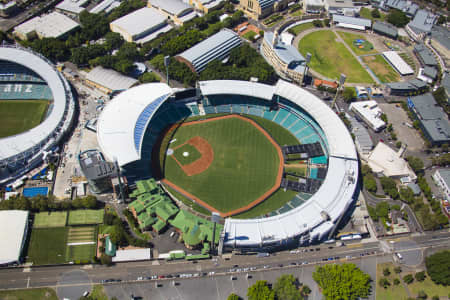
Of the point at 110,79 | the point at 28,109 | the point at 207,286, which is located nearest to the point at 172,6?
the point at 110,79

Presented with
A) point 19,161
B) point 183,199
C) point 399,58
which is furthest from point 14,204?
point 399,58

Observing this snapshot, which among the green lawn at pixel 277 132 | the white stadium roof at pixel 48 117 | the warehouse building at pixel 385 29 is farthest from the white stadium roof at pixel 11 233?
the warehouse building at pixel 385 29

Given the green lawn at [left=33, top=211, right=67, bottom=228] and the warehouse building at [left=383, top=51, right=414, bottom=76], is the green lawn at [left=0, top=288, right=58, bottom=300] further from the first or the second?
the warehouse building at [left=383, top=51, right=414, bottom=76]

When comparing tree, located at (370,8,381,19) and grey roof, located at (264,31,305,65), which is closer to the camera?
grey roof, located at (264,31,305,65)

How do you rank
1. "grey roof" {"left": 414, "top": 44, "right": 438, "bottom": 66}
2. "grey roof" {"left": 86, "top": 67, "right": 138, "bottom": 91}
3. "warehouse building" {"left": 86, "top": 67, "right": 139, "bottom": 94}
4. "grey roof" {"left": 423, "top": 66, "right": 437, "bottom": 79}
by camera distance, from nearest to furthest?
A: "warehouse building" {"left": 86, "top": 67, "right": 139, "bottom": 94}, "grey roof" {"left": 86, "top": 67, "right": 138, "bottom": 91}, "grey roof" {"left": 423, "top": 66, "right": 437, "bottom": 79}, "grey roof" {"left": 414, "top": 44, "right": 438, "bottom": 66}

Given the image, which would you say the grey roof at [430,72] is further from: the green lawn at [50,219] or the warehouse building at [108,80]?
the green lawn at [50,219]

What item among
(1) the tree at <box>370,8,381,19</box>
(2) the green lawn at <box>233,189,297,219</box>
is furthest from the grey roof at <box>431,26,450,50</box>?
(2) the green lawn at <box>233,189,297,219</box>

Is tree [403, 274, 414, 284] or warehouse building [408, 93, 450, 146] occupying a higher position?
warehouse building [408, 93, 450, 146]
